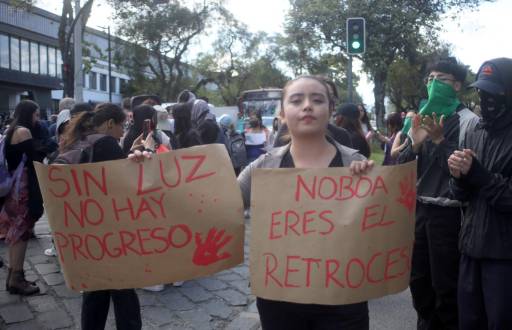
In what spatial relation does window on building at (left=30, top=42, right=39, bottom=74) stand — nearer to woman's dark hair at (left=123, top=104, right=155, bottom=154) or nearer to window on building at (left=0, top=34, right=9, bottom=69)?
window on building at (left=0, top=34, right=9, bottom=69)

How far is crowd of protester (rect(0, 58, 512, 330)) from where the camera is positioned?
2346 mm

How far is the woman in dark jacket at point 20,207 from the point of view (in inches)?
186

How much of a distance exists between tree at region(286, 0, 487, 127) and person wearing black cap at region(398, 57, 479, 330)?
61.2ft

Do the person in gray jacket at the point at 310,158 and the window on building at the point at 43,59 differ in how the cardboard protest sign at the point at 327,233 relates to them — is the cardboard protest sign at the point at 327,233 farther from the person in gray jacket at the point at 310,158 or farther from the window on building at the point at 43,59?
Result: the window on building at the point at 43,59

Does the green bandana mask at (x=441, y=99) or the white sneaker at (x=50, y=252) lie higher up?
the green bandana mask at (x=441, y=99)

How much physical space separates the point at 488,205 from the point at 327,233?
95cm

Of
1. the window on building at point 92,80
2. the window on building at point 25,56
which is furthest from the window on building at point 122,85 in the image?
the window on building at point 25,56

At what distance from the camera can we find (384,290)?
7.36 feet

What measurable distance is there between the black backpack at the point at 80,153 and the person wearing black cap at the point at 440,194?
6.52 ft

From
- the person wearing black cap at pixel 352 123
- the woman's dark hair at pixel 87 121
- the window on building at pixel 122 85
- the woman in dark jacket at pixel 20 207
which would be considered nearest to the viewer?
the woman's dark hair at pixel 87 121

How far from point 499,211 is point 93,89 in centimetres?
5395

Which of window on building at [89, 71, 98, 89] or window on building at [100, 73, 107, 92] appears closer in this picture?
window on building at [89, 71, 98, 89]

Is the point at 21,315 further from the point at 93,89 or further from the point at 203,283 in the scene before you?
the point at 93,89

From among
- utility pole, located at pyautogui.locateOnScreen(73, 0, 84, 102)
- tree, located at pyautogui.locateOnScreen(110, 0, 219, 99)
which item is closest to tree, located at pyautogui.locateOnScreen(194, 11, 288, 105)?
tree, located at pyautogui.locateOnScreen(110, 0, 219, 99)
